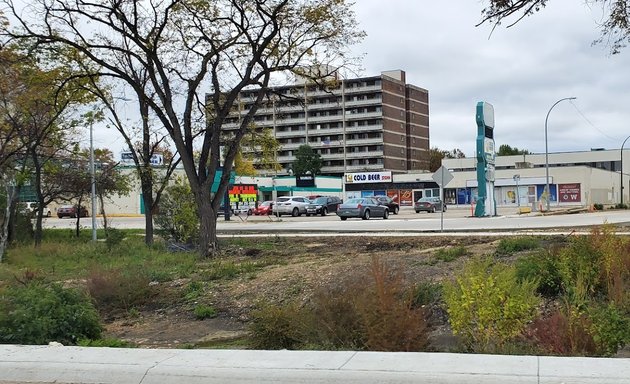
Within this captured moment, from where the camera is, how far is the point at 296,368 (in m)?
6.09

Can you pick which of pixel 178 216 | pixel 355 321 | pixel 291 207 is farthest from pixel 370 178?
pixel 355 321

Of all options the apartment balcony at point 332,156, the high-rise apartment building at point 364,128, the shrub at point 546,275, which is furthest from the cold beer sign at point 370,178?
the shrub at point 546,275

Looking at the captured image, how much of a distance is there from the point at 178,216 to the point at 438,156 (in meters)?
122

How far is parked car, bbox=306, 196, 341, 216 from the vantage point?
57.1 meters

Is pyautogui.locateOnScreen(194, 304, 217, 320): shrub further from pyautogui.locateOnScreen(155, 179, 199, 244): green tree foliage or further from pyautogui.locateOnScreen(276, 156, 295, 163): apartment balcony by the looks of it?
pyautogui.locateOnScreen(276, 156, 295, 163): apartment balcony

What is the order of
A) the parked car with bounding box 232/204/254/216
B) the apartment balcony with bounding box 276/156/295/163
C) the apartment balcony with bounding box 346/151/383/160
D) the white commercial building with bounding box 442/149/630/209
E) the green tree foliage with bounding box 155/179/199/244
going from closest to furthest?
the green tree foliage with bounding box 155/179/199/244
the parked car with bounding box 232/204/254/216
the white commercial building with bounding box 442/149/630/209
the apartment balcony with bounding box 346/151/383/160
the apartment balcony with bounding box 276/156/295/163

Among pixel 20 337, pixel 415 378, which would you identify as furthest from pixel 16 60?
pixel 415 378

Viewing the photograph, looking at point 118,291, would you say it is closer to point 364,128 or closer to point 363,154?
point 364,128

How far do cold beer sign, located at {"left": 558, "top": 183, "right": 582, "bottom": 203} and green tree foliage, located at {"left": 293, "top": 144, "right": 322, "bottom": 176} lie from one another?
5872 cm

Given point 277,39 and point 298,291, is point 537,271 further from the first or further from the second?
point 277,39

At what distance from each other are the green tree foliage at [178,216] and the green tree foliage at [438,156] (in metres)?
112

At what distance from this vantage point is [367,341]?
7.16m

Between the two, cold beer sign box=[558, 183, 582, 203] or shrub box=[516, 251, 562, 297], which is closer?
shrub box=[516, 251, 562, 297]

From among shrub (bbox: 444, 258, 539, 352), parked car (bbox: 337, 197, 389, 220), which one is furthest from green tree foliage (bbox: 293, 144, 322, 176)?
shrub (bbox: 444, 258, 539, 352)
